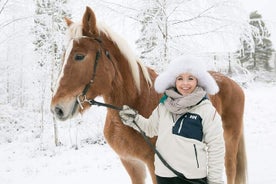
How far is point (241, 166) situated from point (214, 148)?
8.29ft

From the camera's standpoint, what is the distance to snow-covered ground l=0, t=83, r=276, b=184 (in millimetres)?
6005

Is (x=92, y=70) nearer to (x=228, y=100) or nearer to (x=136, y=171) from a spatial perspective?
(x=136, y=171)

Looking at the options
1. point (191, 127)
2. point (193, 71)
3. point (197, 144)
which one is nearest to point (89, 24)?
point (193, 71)

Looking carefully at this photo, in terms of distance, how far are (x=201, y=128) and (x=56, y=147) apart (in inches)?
419

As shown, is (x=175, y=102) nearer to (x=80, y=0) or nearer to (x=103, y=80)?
(x=103, y=80)

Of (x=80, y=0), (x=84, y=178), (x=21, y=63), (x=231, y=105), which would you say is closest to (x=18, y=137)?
(x=21, y=63)

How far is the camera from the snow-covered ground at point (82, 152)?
601 cm

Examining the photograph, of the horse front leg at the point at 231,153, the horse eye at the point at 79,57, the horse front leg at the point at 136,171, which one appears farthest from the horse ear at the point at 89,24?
the horse front leg at the point at 231,153

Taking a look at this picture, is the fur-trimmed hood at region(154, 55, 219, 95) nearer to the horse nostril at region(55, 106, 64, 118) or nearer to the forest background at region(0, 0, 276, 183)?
the forest background at region(0, 0, 276, 183)

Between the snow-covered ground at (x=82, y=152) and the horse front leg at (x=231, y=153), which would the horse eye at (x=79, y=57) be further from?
the snow-covered ground at (x=82, y=152)

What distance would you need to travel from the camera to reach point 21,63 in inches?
525

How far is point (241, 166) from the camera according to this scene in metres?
4.16

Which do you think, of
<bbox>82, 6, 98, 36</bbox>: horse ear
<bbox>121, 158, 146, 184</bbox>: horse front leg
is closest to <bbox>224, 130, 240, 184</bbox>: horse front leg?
<bbox>121, 158, 146, 184</bbox>: horse front leg

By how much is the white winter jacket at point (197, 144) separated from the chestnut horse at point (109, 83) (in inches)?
18.7
